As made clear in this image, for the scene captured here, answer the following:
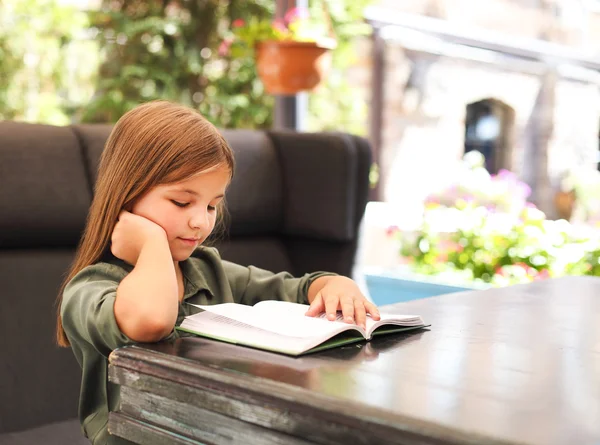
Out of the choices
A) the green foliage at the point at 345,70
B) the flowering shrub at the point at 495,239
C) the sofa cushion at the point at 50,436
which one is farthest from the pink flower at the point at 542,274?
the sofa cushion at the point at 50,436

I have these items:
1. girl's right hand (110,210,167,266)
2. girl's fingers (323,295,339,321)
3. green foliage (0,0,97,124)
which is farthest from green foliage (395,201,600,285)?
girl's right hand (110,210,167,266)

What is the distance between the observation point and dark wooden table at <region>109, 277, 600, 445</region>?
722 millimetres

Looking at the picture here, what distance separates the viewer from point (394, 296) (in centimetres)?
363

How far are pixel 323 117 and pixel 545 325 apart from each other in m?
3.83

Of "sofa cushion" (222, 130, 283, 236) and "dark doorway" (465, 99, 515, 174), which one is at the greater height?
"sofa cushion" (222, 130, 283, 236)

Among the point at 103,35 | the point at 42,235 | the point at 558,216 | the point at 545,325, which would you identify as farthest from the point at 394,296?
the point at 103,35

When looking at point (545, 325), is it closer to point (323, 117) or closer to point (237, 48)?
point (237, 48)

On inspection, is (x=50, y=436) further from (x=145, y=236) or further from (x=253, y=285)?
(x=145, y=236)

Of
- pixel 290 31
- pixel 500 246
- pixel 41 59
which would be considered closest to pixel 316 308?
pixel 500 246

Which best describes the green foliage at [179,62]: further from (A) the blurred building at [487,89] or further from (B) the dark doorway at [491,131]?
(B) the dark doorway at [491,131]

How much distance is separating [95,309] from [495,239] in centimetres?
287

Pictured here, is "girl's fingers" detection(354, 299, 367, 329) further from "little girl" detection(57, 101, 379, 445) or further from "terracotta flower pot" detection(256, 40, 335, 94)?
"terracotta flower pot" detection(256, 40, 335, 94)

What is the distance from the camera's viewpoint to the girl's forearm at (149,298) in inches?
40.6

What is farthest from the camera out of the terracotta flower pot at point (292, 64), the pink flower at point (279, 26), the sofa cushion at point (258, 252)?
the pink flower at point (279, 26)
